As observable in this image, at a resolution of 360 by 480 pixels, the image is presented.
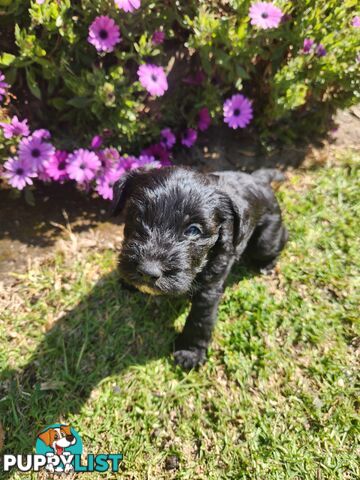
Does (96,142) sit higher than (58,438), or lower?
higher

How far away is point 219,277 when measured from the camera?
2900mm

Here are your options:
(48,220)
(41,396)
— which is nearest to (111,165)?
(48,220)

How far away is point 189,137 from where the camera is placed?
4293 millimetres

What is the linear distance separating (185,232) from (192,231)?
62 millimetres

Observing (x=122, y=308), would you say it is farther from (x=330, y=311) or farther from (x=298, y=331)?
(x=330, y=311)

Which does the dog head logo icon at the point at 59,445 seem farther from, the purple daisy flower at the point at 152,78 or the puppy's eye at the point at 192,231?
the purple daisy flower at the point at 152,78

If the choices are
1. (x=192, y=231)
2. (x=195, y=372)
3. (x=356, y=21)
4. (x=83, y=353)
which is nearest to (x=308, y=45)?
(x=356, y=21)

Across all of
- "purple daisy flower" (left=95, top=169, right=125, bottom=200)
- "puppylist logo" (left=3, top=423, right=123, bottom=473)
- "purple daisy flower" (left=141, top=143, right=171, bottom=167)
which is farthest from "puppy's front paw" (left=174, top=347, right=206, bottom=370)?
"purple daisy flower" (left=141, top=143, right=171, bottom=167)

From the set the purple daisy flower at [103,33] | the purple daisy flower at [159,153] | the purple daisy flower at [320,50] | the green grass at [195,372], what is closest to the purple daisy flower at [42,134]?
the purple daisy flower at [103,33]

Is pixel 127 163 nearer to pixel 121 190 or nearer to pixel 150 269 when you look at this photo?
pixel 121 190

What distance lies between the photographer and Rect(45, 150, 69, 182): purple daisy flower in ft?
11.8

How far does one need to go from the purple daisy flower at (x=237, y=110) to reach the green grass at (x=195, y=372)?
151 cm

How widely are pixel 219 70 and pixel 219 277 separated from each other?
2.44 m

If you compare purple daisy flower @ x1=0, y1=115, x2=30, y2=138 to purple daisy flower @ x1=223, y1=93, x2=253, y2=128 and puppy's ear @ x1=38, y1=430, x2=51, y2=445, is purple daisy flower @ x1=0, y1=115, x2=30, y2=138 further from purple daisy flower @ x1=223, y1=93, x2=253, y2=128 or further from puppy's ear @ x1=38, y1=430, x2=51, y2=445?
puppy's ear @ x1=38, y1=430, x2=51, y2=445
